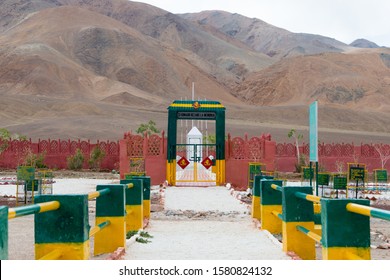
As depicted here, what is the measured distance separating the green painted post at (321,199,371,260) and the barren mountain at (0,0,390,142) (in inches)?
2382

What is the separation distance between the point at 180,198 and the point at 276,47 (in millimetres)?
153090

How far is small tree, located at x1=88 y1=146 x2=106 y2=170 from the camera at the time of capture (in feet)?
124

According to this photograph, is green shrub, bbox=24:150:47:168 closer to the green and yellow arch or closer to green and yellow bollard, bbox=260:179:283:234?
the green and yellow arch

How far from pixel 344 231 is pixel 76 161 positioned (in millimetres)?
34037

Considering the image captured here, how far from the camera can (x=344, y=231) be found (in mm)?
5562

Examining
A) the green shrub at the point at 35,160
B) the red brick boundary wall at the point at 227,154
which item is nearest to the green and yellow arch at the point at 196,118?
the red brick boundary wall at the point at 227,154

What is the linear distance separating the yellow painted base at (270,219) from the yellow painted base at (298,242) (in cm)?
216

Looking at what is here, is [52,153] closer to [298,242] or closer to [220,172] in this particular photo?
[220,172]

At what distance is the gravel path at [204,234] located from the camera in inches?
321

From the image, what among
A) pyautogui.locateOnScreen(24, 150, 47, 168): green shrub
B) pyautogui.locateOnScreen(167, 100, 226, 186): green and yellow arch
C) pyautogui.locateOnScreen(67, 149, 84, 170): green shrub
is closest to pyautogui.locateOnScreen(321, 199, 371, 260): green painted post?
pyautogui.locateOnScreen(167, 100, 226, 186): green and yellow arch

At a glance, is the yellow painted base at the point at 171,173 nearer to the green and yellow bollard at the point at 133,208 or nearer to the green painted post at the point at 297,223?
the green and yellow bollard at the point at 133,208

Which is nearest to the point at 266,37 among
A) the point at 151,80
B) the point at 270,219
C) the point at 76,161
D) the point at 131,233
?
the point at 151,80

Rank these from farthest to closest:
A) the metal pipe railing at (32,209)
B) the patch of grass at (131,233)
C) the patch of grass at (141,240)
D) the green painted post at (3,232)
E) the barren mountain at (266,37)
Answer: the barren mountain at (266,37), the patch of grass at (131,233), the patch of grass at (141,240), the metal pipe railing at (32,209), the green painted post at (3,232)

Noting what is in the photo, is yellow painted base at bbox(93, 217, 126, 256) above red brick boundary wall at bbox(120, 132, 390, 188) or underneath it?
underneath
